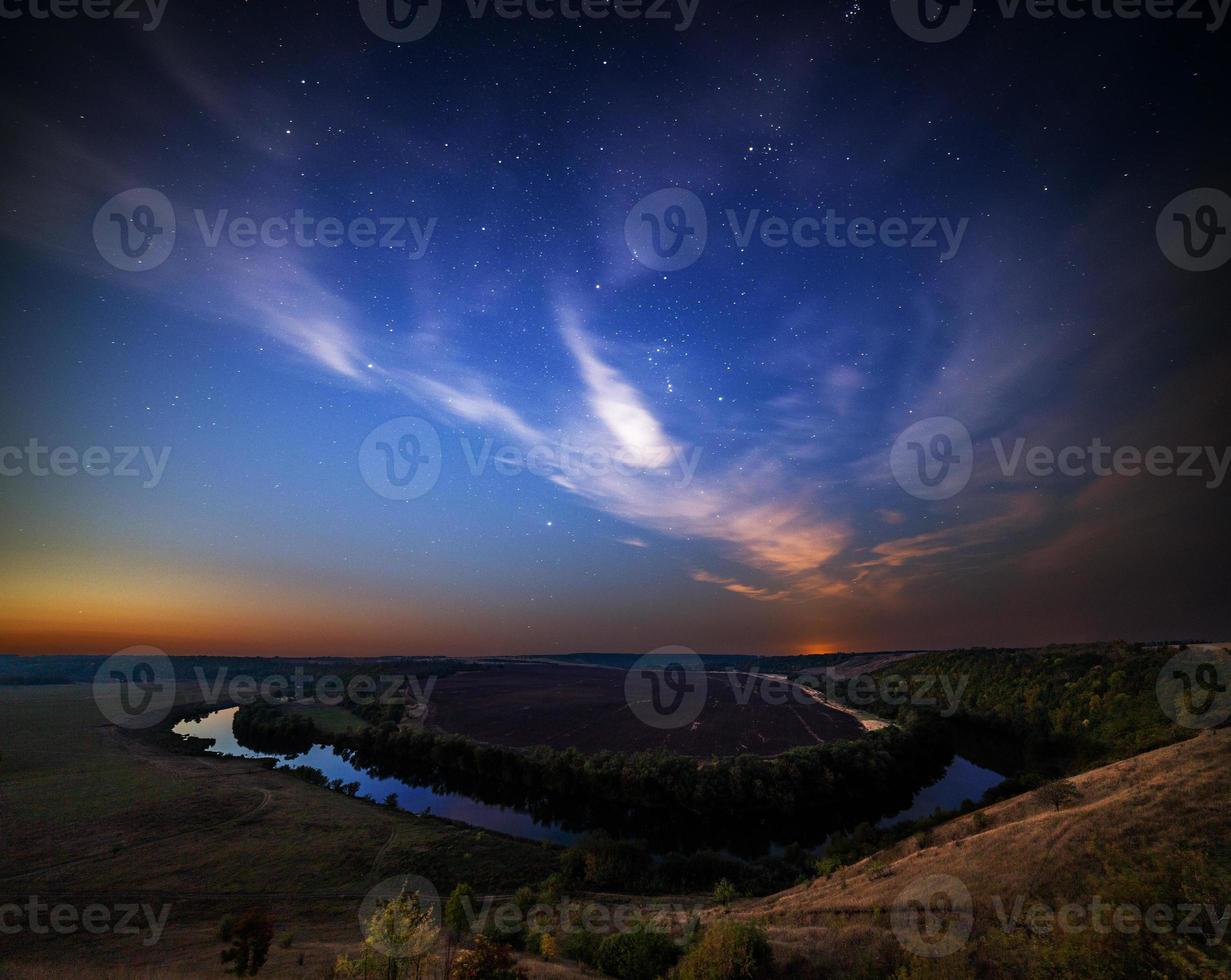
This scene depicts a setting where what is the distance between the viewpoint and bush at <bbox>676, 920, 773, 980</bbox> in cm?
1494

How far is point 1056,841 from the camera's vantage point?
19.8m

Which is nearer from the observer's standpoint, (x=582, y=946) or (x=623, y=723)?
(x=582, y=946)

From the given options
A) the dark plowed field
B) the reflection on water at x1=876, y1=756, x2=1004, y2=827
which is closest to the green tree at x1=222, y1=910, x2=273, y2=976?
the reflection on water at x1=876, y1=756, x2=1004, y2=827

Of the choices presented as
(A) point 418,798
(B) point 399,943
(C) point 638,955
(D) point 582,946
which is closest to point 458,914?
(B) point 399,943

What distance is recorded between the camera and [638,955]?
1767 centimetres

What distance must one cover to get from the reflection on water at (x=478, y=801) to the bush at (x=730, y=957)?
29762 mm

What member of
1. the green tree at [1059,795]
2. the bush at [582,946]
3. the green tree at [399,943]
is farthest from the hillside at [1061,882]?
the green tree at [399,943]

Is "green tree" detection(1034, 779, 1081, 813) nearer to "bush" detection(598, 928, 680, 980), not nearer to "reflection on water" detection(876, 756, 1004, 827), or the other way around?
"reflection on water" detection(876, 756, 1004, 827)

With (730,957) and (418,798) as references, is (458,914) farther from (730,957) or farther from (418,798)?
(418,798)

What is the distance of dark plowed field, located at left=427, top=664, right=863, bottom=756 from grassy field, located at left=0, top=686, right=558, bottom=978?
3263 cm

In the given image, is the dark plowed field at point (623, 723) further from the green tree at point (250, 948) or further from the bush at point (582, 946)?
the green tree at point (250, 948)

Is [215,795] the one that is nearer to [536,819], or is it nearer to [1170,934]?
[536,819]

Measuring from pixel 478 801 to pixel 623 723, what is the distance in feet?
132

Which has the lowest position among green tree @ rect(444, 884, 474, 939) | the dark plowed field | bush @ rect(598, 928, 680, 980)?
the dark plowed field
